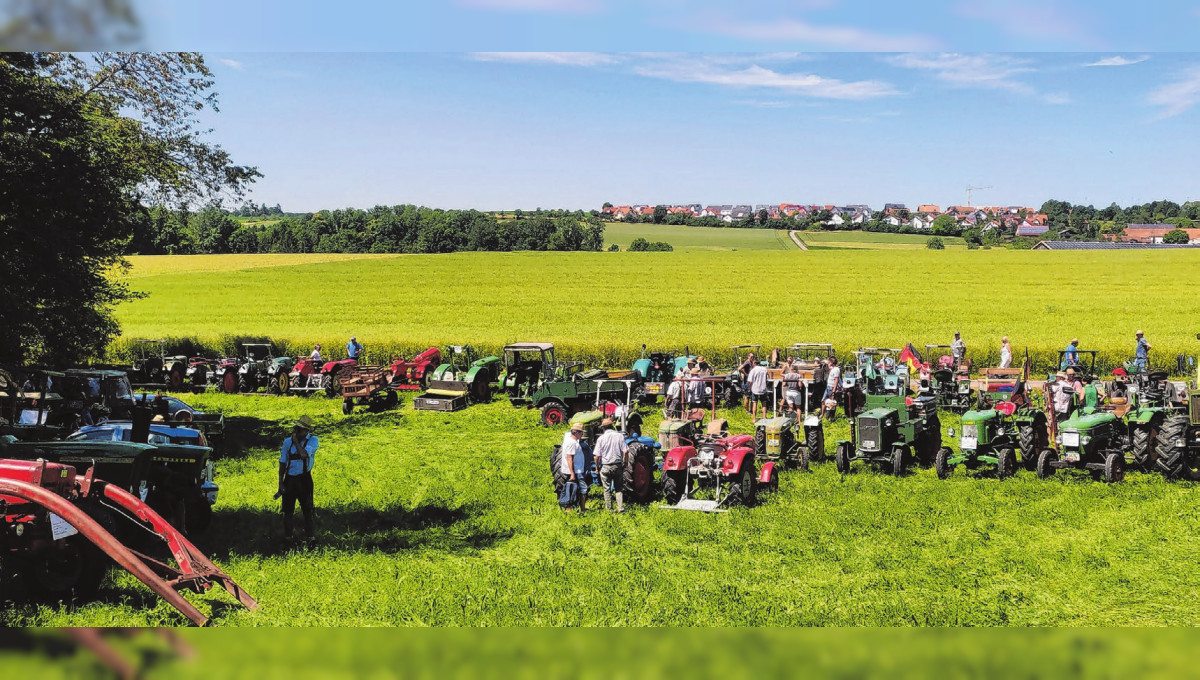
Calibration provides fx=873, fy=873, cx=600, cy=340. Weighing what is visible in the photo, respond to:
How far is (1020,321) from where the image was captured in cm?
3334

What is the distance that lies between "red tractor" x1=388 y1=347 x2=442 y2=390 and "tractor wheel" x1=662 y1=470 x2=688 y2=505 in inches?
428

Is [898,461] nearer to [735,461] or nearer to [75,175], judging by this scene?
[735,461]

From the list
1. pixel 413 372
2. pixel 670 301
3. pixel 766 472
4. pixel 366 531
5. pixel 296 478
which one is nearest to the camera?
pixel 296 478

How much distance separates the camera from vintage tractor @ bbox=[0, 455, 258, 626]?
19.0 ft

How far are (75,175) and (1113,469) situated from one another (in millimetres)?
14730

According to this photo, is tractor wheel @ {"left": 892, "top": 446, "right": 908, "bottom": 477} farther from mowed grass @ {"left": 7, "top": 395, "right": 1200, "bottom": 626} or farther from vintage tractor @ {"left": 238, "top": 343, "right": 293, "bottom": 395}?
vintage tractor @ {"left": 238, "top": 343, "right": 293, "bottom": 395}

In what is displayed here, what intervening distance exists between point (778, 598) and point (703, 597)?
61cm

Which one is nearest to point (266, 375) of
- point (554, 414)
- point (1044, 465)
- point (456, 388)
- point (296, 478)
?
point (456, 388)

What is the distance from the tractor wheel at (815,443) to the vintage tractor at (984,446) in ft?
5.38

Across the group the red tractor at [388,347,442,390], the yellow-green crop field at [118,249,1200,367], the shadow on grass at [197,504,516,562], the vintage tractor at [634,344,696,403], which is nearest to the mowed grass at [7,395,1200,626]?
the shadow on grass at [197,504,516,562]

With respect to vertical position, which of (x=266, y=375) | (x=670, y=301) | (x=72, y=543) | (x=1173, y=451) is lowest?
(x=266, y=375)

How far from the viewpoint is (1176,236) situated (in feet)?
143

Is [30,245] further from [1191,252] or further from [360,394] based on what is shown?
[1191,252]

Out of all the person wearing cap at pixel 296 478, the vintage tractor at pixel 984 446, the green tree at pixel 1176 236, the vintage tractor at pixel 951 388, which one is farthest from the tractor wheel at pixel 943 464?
the green tree at pixel 1176 236
